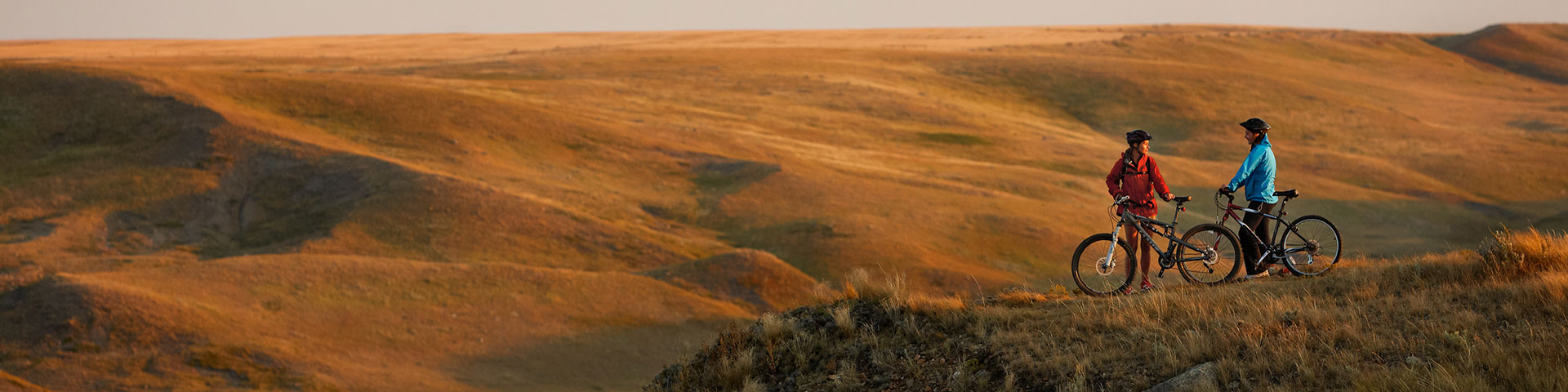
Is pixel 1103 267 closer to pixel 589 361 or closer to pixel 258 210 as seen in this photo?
pixel 589 361

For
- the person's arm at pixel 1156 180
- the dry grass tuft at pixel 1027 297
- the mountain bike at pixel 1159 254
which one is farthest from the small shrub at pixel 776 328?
the person's arm at pixel 1156 180

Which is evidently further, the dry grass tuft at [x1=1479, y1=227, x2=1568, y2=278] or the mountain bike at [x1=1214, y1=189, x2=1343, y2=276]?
the mountain bike at [x1=1214, y1=189, x2=1343, y2=276]

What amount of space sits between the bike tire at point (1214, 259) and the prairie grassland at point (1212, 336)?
0.49 meters

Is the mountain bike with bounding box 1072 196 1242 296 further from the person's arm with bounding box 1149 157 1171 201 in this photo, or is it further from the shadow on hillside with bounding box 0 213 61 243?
the shadow on hillside with bounding box 0 213 61 243

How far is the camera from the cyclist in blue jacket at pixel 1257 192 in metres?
11.2

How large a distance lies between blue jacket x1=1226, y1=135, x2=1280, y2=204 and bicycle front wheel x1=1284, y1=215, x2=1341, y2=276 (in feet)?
1.49

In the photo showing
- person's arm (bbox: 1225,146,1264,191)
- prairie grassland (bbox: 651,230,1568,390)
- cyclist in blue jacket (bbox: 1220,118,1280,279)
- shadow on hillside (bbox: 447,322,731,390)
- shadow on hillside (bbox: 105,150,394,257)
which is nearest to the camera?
prairie grassland (bbox: 651,230,1568,390)

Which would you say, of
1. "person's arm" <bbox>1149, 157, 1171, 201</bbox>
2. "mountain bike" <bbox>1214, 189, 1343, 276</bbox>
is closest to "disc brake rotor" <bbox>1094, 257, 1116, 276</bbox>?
"person's arm" <bbox>1149, 157, 1171, 201</bbox>

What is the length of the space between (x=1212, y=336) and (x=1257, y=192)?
3.41 metres

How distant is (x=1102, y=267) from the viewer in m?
11.2

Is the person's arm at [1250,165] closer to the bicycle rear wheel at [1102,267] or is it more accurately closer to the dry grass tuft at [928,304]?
the bicycle rear wheel at [1102,267]

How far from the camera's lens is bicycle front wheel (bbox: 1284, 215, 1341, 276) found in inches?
450

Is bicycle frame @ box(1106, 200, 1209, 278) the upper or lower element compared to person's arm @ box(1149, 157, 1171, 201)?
lower

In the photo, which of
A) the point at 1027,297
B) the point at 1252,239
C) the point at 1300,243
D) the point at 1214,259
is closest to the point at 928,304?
the point at 1027,297
